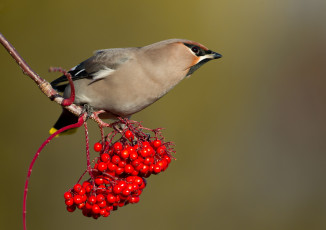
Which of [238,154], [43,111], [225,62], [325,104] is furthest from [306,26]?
[43,111]

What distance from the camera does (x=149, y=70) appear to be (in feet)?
10.3

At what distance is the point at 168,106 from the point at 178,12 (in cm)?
121

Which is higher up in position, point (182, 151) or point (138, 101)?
point (138, 101)

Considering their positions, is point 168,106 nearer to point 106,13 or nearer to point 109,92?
point 106,13

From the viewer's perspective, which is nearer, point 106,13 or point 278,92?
point 106,13

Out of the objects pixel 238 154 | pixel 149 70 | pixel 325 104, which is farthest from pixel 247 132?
pixel 149 70

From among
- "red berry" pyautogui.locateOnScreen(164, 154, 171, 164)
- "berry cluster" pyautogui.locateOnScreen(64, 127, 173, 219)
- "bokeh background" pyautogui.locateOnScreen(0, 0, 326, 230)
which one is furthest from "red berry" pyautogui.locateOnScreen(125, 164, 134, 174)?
"bokeh background" pyautogui.locateOnScreen(0, 0, 326, 230)

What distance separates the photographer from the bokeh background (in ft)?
17.3

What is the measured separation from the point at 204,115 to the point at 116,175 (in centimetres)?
396

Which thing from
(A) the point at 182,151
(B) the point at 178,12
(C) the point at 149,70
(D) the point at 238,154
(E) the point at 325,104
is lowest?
(E) the point at 325,104

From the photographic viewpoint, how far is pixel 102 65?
3.27 m

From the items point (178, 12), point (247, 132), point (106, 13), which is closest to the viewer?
point (106, 13)

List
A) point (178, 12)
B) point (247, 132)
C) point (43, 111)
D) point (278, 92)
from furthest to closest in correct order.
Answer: point (278, 92)
point (247, 132)
point (178, 12)
point (43, 111)

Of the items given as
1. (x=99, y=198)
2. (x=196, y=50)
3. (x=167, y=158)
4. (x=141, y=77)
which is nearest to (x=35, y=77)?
(x=99, y=198)
